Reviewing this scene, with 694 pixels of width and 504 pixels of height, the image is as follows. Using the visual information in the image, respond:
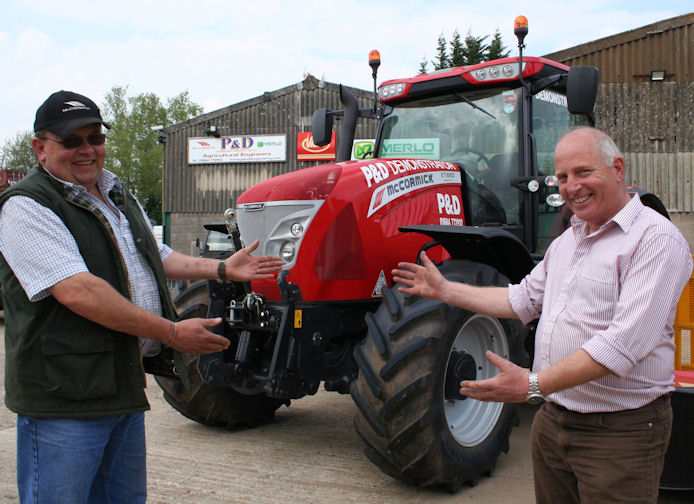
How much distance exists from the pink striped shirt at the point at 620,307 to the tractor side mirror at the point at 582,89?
2.13 m

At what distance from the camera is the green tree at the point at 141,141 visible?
46.7 metres

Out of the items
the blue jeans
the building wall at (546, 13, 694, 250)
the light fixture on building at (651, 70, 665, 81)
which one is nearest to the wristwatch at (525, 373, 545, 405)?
the blue jeans

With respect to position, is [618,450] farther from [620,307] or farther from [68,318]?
[68,318]

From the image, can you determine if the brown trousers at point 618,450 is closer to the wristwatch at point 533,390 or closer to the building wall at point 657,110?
the wristwatch at point 533,390

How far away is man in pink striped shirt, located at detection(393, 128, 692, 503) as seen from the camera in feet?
6.11

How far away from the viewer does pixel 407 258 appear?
4207 mm

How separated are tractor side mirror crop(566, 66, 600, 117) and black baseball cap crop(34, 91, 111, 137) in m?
2.97

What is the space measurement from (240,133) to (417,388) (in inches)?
653

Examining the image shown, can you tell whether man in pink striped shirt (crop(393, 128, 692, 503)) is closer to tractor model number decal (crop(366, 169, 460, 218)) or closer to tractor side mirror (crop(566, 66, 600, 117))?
tractor model number decal (crop(366, 169, 460, 218))

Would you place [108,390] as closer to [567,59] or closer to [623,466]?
[623,466]

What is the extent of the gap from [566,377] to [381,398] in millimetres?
1612

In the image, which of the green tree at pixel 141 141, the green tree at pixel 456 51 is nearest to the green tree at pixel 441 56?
the green tree at pixel 456 51

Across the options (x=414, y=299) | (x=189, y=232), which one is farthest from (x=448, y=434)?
(x=189, y=232)

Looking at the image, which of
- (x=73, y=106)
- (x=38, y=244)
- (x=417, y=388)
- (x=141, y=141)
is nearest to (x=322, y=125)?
(x=417, y=388)
